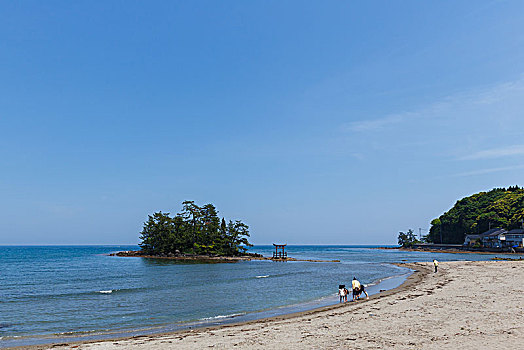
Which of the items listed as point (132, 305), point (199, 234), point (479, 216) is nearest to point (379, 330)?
point (132, 305)

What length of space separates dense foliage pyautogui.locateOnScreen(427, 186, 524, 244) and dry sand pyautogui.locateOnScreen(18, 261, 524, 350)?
137029mm

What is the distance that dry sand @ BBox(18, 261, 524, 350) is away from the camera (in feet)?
44.0

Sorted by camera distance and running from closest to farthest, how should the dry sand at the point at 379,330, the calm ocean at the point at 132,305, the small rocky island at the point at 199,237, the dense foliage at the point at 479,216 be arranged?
the dry sand at the point at 379,330 → the calm ocean at the point at 132,305 → the small rocky island at the point at 199,237 → the dense foliage at the point at 479,216

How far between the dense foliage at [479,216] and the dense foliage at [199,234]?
327 ft

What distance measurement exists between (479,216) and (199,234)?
371 ft

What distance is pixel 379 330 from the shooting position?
15586 millimetres

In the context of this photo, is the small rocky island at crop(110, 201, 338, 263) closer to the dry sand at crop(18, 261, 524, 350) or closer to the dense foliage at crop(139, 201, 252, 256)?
the dense foliage at crop(139, 201, 252, 256)

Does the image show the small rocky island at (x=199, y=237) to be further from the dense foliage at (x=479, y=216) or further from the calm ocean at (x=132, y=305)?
the dense foliage at (x=479, y=216)

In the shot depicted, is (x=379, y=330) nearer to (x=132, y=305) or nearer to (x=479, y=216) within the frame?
(x=132, y=305)

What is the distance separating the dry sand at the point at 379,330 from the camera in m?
13.4

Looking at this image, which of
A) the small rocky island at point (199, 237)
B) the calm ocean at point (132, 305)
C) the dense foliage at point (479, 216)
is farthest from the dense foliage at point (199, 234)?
the dense foliage at point (479, 216)

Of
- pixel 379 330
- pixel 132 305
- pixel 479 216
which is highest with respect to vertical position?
pixel 479 216

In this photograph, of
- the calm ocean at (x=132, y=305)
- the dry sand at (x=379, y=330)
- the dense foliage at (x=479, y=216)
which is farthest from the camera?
the dense foliage at (x=479, y=216)

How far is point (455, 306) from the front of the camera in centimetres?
2044
